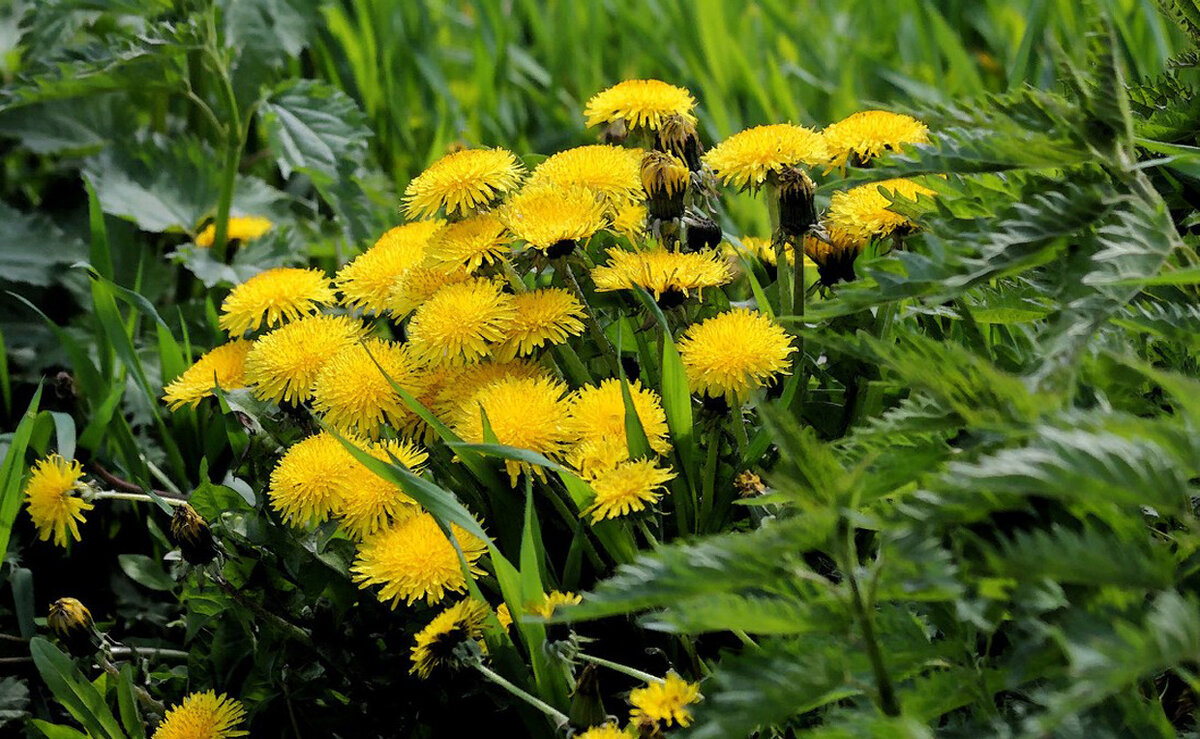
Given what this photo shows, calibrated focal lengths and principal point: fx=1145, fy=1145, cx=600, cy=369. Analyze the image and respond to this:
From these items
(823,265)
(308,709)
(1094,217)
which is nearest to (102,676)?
(308,709)

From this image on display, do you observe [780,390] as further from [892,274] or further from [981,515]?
[981,515]

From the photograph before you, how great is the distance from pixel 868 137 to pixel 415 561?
2.35 ft

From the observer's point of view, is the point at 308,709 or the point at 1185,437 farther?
the point at 308,709

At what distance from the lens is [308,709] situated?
1337 millimetres

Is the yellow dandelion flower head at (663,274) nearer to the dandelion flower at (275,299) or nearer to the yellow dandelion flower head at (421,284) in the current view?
the yellow dandelion flower head at (421,284)

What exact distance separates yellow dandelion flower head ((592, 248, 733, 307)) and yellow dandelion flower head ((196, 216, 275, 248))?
1.16 meters

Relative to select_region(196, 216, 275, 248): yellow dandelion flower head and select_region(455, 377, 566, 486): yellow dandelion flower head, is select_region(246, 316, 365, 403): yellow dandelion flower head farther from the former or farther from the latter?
select_region(196, 216, 275, 248): yellow dandelion flower head

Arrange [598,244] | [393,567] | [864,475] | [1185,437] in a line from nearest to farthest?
1. [1185,437]
2. [864,475]
3. [393,567]
4. [598,244]

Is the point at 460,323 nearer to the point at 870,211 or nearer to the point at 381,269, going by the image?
the point at 381,269

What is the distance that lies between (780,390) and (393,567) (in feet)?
1.75

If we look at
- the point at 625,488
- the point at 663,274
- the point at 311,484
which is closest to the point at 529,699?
the point at 625,488

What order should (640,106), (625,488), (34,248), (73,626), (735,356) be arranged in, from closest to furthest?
(625,488), (735,356), (73,626), (640,106), (34,248)

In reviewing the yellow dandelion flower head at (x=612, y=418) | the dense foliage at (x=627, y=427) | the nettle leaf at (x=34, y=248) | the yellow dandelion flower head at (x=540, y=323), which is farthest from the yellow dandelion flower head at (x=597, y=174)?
the nettle leaf at (x=34, y=248)

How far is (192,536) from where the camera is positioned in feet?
3.95
